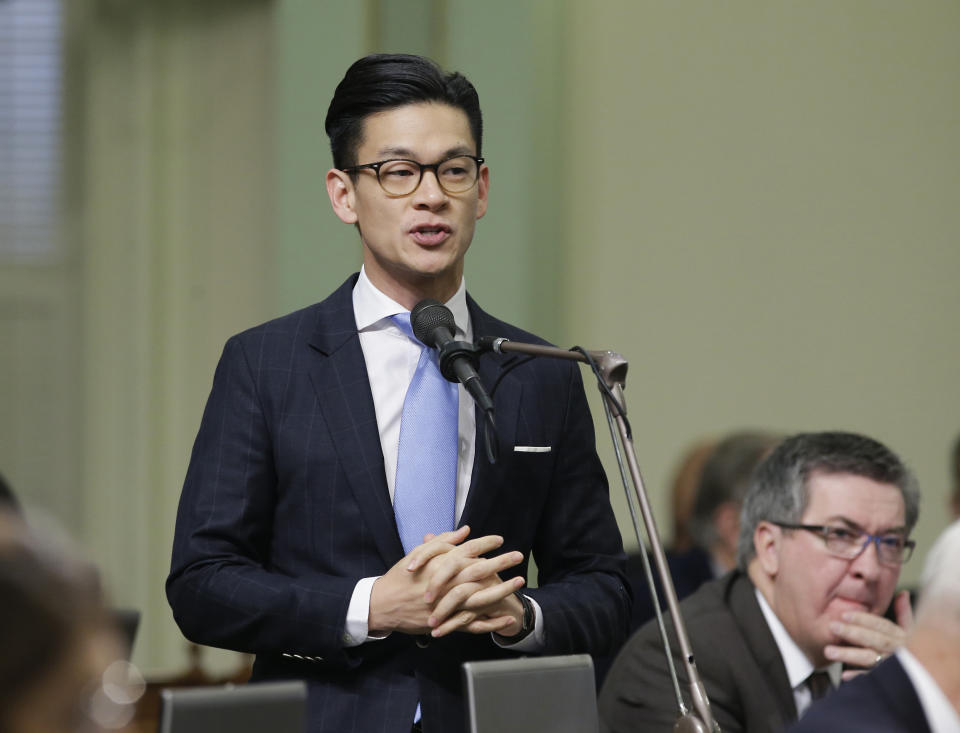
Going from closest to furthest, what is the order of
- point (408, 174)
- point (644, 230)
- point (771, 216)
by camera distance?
point (408, 174), point (644, 230), point (771, 216)

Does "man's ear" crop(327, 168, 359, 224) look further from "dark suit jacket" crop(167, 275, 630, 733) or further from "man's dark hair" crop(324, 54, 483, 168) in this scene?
"dark suit jacket" crop(167, 275, 630, 733)

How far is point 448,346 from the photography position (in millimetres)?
1924

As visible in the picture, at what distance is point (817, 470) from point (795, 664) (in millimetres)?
389

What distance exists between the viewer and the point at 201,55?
5.59 metres

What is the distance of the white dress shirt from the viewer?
A: 2.13 m

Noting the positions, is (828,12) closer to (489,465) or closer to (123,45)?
(123,45)

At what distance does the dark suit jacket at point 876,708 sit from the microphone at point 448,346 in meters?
0.55

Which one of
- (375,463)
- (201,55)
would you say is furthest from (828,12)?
(375,463)

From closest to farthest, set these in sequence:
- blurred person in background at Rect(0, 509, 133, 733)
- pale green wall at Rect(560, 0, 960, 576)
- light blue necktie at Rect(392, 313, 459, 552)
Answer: blurred person in background at Rect(0, 509, 133, 733) → light blue necktie at Rect(392, 313, 459, 552) → pale green wall at Rect(560, 0, 960, 576)

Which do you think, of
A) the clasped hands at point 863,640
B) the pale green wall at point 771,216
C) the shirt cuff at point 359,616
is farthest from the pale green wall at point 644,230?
the shirt cuff at point 359,616

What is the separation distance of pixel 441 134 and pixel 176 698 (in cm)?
103

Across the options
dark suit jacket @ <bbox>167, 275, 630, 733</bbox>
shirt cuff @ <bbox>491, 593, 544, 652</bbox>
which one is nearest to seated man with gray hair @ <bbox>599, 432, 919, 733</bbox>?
dark suit jacket @ <bbox>167, 275, 630, 733</bbox>

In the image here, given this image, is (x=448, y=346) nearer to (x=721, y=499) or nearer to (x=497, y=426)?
(x=497, y=426)

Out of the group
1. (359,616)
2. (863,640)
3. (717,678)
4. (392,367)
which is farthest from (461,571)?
(863,640)
